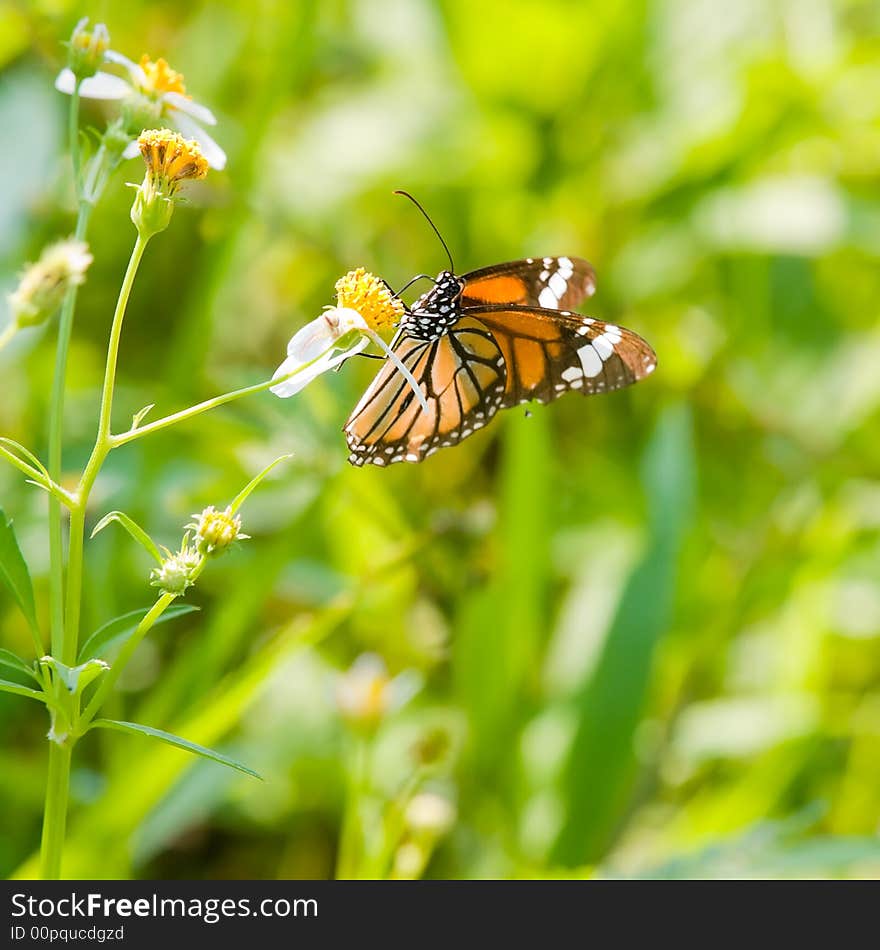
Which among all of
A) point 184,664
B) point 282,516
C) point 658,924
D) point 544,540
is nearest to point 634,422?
point 544,540

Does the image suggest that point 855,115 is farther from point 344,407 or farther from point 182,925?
point 182,925

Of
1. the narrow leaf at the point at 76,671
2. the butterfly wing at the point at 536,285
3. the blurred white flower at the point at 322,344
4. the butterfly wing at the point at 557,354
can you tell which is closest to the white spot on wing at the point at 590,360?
the butterfly wing at the point at 557,354

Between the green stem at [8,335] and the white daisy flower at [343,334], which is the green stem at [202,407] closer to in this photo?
the white daisy flower at [343,334]

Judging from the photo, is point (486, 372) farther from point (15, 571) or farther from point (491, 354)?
point (15, 571)

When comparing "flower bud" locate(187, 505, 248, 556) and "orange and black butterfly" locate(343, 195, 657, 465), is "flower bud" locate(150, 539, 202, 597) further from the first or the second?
"orange and black butterfly" locate(343, 195, 657, 465)

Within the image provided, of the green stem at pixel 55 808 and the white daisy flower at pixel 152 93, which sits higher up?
the white daisy flower at pixel 152 93

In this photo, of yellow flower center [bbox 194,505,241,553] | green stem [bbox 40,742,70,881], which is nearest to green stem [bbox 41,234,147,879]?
green stem [bbox 40,742,70,881]
